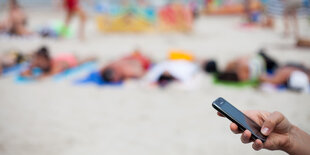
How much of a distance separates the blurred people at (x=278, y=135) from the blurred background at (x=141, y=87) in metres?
0.12

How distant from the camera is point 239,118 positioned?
3.72 ft

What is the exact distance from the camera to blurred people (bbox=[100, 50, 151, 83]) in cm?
482

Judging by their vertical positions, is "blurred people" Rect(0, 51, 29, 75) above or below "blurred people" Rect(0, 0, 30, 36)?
below

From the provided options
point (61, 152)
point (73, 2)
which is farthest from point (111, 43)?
point (61, 152)

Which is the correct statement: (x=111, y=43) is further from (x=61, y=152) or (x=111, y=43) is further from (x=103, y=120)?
(x=61, y=152)

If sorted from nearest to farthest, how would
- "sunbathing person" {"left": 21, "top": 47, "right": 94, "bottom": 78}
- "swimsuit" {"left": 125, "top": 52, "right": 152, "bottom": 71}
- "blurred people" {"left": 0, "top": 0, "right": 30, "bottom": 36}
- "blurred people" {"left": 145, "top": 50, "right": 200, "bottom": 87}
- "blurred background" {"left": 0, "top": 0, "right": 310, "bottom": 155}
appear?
"blurred background" {"left": 0, "top": 0, "right": 310, "bottom": 155} < "blurred people" {"left": 145, "top": 50, "right": 200, "bottom": 87} < "sunbathing person" {"left": 21, "top": 47, "right": 94, "bottom": 78} < "swimsuit" {"left": 125, "top": 52, "right": 152, "bottom": 71} < "blurred people" {"left": 0, "top": 0, "right": 30, "bottom": 36}

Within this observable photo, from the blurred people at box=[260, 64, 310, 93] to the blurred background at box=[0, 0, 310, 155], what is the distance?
0.05 feet

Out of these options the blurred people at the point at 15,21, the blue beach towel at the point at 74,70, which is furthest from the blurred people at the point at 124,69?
the blurred people at the point at 15,21

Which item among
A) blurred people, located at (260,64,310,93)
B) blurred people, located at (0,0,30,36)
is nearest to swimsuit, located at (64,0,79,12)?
blurred people, located at (0,0,30,36)

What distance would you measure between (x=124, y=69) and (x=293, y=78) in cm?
263

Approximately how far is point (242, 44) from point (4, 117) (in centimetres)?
565

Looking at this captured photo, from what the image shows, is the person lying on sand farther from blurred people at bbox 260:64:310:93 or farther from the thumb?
the thumb

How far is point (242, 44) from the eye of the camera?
727cm

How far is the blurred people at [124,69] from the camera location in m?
4.82
